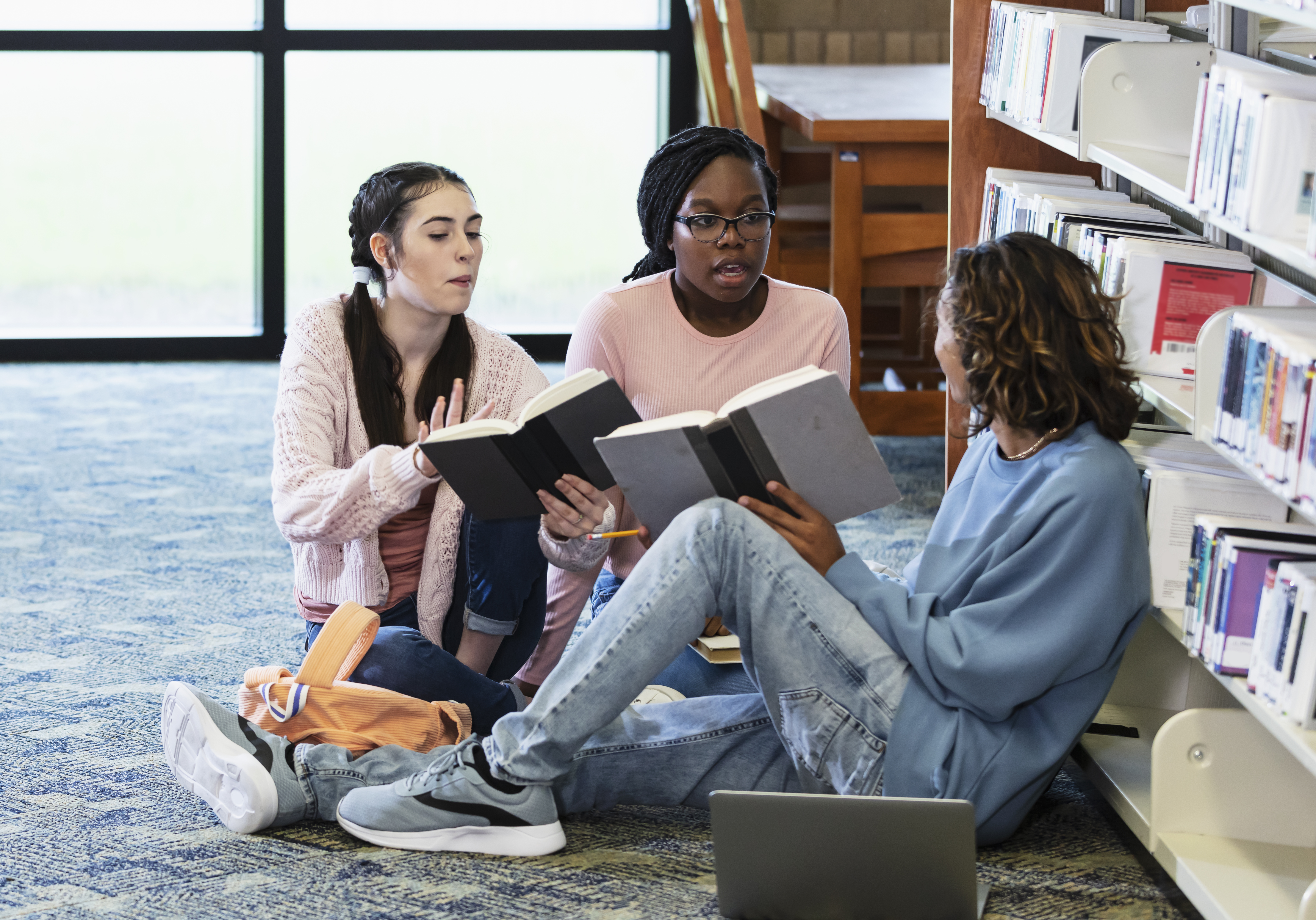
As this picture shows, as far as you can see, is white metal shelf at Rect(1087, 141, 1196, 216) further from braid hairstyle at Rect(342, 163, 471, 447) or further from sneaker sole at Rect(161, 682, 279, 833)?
sneaker sole at Rect(161, 682, 279, 833)

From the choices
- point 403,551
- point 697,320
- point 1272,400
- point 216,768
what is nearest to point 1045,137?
point 697,320

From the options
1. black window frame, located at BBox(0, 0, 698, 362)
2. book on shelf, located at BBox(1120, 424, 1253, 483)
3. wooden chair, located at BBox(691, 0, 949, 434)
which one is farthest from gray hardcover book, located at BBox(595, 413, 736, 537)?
black window frame, located at BBox(0, 0, 698, 362)

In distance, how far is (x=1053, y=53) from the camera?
83.8 inches

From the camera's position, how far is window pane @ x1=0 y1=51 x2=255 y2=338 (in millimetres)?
5086

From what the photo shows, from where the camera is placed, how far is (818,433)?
1.63 meters

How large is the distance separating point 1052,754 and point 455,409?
34.6 inches

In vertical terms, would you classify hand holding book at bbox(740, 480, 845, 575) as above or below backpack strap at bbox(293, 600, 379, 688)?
above

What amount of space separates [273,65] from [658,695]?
380 cm

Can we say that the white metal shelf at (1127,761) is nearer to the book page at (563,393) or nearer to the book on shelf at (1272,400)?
the book on shelf at (1272,400)

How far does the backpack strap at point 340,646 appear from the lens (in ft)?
6.11

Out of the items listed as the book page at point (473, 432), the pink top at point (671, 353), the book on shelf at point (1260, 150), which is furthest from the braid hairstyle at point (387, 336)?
the book on shelf at point (1260, 150)

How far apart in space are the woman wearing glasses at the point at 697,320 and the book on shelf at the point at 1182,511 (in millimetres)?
686

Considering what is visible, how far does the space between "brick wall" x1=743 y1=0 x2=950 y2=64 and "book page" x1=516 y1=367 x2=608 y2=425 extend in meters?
4.07

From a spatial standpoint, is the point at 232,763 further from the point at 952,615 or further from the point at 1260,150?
the point at 1260,150
